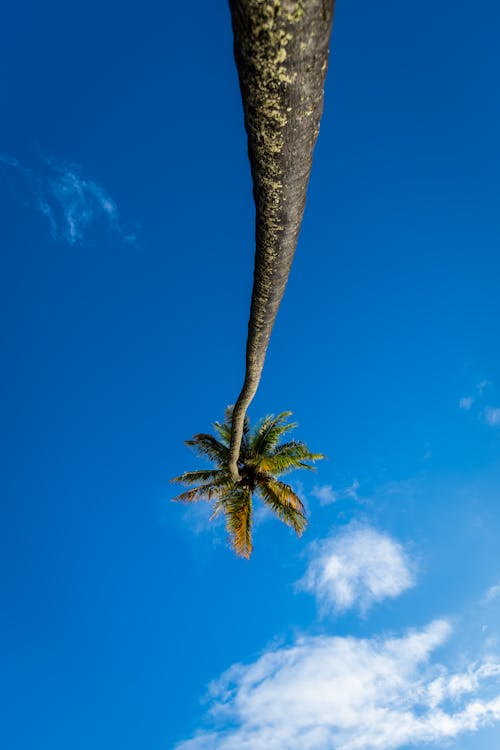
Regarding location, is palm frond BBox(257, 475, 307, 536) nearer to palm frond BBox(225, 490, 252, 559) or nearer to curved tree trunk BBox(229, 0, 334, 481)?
palm frond BBox(225, 490, 252, 559)

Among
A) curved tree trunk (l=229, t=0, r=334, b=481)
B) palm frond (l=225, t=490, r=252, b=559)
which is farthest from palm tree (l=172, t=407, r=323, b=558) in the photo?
curved tree trunk (l=229, t=0, r=334, b=481)

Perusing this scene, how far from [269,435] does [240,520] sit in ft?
13.0

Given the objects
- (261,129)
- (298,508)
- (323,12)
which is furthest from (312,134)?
(298,508)

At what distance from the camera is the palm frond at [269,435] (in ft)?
60.1

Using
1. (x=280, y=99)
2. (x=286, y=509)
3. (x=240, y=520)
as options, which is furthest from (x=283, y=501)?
(x=280, y=99)

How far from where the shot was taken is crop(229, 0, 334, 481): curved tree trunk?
7.04ft

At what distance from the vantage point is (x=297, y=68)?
2.39 meters

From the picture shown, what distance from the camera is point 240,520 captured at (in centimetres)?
1620

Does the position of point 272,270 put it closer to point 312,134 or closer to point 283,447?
point 312,134

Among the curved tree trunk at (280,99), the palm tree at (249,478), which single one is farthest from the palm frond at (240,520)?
the curved tree trunk at (280,99)

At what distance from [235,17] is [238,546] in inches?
633

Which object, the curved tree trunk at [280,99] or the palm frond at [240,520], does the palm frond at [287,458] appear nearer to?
the palm frond at [240,520]

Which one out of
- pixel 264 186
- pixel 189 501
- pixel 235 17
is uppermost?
pixel 189 501

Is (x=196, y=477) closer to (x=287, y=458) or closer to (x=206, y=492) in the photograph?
(x=206, y=492)
